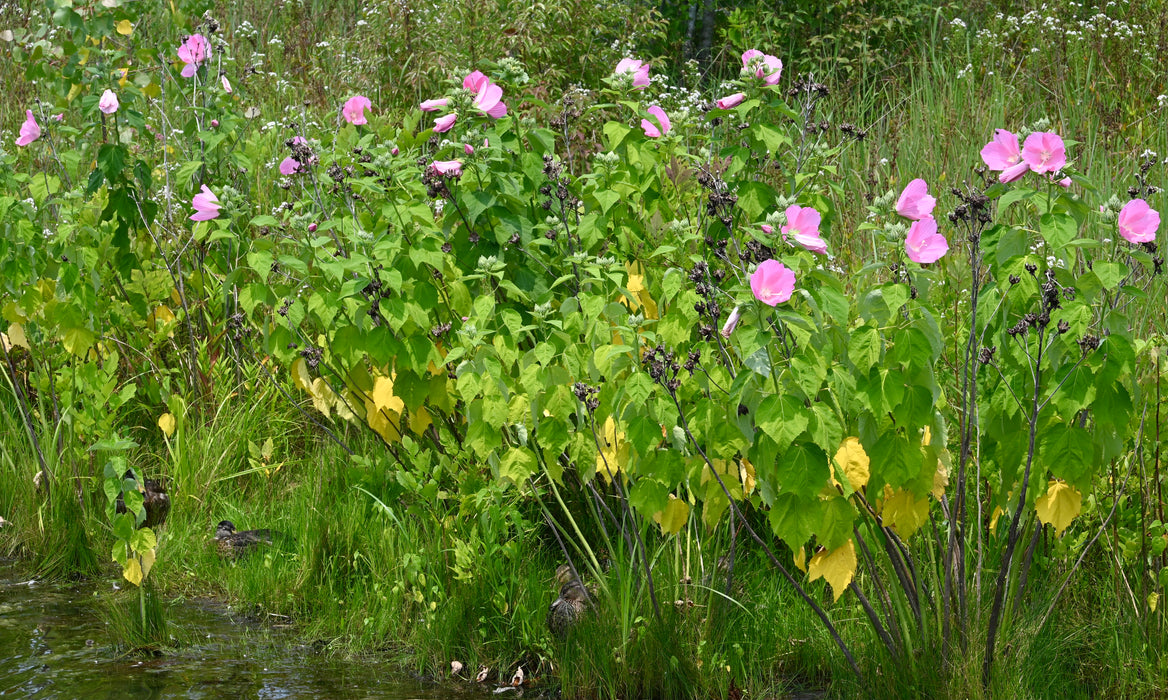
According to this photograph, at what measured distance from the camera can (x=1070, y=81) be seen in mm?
6449

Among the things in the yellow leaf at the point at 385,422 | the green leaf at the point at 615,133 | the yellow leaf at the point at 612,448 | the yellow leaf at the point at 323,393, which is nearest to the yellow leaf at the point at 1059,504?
the yellow leaf at the point at 612,448

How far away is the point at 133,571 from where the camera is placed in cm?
309

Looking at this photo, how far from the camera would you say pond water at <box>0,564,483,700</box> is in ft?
9.32

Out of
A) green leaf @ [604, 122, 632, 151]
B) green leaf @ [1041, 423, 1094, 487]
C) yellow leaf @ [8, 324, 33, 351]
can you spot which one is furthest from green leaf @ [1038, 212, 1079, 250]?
yellow leaf @ [8, 324, 33, 351]

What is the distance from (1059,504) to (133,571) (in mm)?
2382

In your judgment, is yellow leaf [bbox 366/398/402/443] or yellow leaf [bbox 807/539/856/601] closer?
yellow leaf [bbox 807/539/856/601]

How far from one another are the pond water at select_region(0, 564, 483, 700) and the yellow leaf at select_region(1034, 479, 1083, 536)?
4.67 ft

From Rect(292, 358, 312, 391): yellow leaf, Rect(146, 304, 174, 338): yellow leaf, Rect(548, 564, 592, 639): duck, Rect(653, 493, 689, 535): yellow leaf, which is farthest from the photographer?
Rect(146, 304, 174, 338): yellow leaf

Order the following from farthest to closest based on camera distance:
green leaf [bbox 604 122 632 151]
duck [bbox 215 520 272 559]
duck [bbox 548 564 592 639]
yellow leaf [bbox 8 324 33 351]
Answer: yellow leaf [bbox 8 324 33 351], duck [bbox 215 520 272 559], green leaf [bbox 604 122 632 151], duck [bbox 548 564 592 639]

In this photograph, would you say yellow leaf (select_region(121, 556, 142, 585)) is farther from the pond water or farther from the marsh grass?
the pond water

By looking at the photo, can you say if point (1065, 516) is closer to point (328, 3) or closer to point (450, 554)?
point (450, 554)

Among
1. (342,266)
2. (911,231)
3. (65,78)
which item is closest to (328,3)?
(65,78)

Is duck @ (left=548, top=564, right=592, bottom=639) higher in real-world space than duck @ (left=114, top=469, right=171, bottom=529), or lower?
higher

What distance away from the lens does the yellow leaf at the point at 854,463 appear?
2.21 metres
